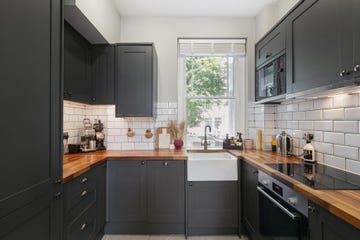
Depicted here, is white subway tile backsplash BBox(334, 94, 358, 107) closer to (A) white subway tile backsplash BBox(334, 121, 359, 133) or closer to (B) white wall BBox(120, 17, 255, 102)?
(A) white subway tile backsplash BBox(334, 121, 359, 133)

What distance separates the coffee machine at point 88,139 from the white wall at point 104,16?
1120 mm

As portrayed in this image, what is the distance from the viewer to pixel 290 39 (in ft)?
6.30

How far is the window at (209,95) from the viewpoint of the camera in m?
3.25

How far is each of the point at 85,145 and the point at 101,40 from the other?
4.24 ft

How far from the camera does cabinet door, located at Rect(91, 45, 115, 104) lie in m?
2.75

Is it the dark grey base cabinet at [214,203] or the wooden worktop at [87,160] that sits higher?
the wooden worktop at [87,160]

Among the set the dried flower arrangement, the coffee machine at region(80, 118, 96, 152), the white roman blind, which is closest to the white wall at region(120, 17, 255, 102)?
the white roman blind

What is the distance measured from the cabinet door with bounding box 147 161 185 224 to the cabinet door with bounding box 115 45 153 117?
714 mm

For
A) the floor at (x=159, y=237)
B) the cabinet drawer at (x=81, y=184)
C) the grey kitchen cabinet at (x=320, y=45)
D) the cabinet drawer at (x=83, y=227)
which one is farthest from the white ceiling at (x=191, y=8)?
the floor at (x=159, y=237)

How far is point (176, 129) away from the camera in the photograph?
3047 millimetres

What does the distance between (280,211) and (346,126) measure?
0.84 m

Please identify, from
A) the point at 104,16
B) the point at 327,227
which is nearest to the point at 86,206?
the point at 327,227

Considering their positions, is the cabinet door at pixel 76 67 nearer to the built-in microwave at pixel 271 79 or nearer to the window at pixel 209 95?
the window at pixel 209 95

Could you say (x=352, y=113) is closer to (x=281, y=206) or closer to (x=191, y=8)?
(x=281, y=206)
